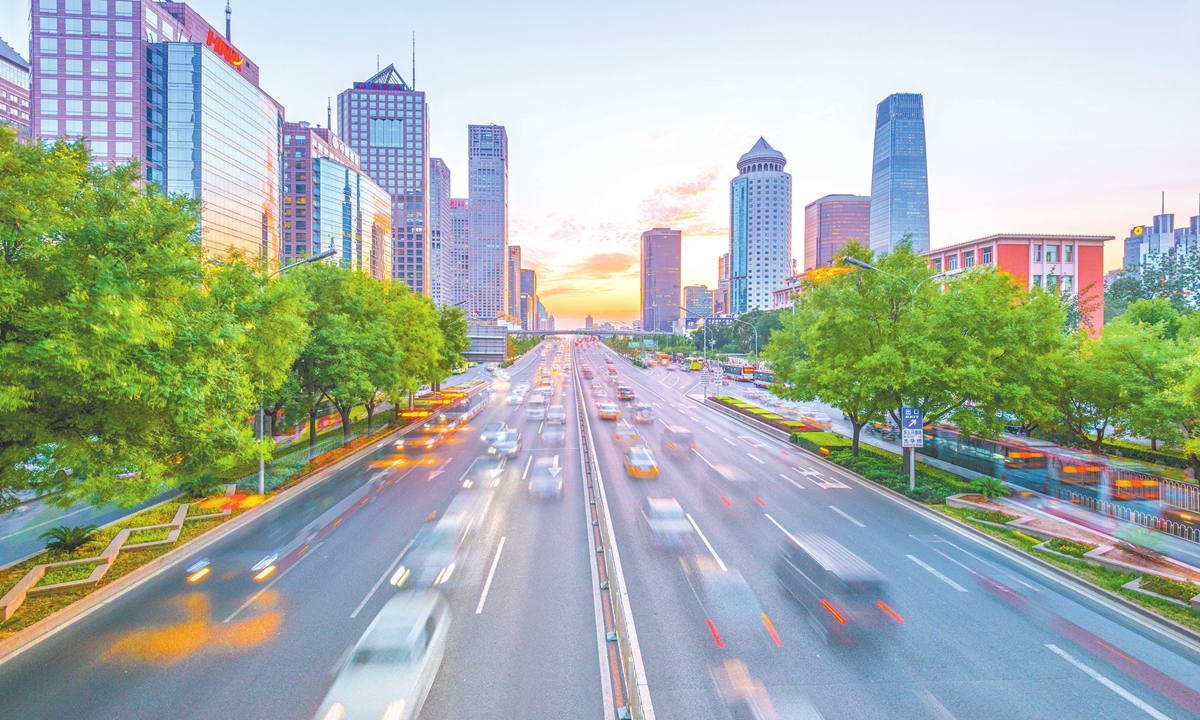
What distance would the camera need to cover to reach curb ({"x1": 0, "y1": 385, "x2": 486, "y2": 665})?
11.0 metres

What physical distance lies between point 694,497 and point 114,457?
18.3 m

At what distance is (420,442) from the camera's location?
1377 inches

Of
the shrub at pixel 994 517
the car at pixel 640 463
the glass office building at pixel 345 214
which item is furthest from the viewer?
the glass office building at pixel 345 214

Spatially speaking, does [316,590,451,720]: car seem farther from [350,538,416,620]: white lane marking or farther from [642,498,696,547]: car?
[642,498,696,547]: car

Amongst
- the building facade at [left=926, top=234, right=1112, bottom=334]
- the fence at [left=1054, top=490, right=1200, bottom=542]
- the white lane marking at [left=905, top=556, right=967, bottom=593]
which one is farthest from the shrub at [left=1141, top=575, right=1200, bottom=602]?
the building facade at [left=926, top=234, right=1112, bottom=334]

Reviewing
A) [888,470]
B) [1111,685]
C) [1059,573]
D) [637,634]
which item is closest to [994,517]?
[1059,573]

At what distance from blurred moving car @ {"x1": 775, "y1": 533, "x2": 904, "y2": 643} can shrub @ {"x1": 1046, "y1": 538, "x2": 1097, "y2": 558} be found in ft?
20.2

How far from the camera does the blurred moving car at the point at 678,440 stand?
3209 cm

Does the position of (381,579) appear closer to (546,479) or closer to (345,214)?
(546,479)

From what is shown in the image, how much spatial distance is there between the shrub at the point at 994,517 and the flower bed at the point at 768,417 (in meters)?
16.2

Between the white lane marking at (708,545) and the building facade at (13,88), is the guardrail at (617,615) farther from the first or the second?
the building facade at (13,88)

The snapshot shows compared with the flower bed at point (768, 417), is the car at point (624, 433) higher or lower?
lower

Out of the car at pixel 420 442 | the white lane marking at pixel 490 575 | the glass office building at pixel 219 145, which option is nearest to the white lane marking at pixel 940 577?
the white lane marking at pixel 490 575

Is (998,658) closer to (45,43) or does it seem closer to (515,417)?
(515,417)
